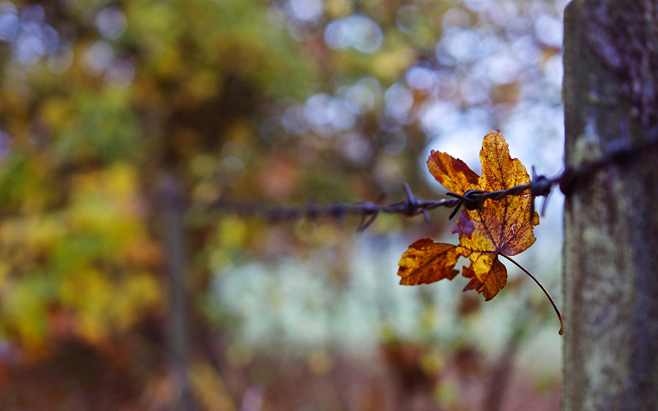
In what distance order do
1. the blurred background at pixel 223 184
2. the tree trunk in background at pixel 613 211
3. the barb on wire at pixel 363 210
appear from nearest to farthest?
the tree trunk in background at pixel 613 211
the barb on wire at pixel 363 210
the blurred background at pixel 223 184

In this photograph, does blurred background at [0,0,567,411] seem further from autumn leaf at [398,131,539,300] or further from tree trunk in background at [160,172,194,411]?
autumn leaf at [398,131,539,300]

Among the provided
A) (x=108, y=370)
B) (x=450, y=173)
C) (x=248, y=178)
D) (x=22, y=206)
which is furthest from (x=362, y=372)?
(x=450, y=173)

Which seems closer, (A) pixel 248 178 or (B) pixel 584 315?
(B) pixel 584 315


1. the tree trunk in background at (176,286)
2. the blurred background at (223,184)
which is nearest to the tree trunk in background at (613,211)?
the blurred background at (223,184)

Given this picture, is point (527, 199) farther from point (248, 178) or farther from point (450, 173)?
point (248, 178)

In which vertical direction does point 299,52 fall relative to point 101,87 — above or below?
above

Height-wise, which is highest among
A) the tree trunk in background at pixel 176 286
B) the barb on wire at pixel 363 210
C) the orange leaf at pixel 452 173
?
the orange leaf at pixel 452 173

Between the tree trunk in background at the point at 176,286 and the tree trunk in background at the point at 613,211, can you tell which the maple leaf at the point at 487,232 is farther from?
the tree trunk in background at the point at 176,286
